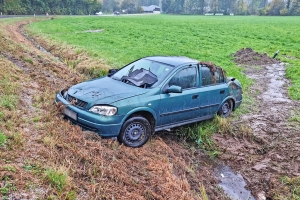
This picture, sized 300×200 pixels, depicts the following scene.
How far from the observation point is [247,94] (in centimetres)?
1020

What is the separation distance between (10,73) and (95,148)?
5189mm

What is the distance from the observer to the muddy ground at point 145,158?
409cm

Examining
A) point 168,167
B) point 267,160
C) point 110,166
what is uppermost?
point 110,166

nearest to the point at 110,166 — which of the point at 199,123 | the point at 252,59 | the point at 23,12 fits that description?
Answer: the point at 199,123

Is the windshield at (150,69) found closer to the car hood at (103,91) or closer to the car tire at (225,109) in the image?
the car hood at (103,91)

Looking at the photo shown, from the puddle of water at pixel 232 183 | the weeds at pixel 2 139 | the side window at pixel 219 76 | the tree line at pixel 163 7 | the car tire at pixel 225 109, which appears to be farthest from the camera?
the tree line at pixel 163 7

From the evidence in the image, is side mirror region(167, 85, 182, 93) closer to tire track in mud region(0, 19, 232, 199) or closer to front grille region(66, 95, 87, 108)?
tire track in mud region(0, 19, 232, 199)

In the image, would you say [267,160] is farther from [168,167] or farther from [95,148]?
[95,148]

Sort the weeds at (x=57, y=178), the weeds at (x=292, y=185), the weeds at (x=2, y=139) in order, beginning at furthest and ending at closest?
1. the weeds at (x=292, y=185)
2. the weeds at (x=2, y=139)
3. the weeds at (x=57, y=178)

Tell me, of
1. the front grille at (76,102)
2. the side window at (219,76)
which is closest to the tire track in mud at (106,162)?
the front grille at (76,102)

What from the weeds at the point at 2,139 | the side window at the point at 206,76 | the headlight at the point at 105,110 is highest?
the side window at the point at 206,76

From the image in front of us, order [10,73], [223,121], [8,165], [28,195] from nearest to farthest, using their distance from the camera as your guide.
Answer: [28,195], [8,165], [223,121], [10,73]

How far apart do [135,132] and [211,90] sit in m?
2.34

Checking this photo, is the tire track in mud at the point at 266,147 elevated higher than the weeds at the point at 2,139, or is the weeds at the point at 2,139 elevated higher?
the weeds at the point at 2,139
